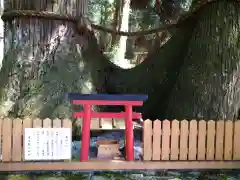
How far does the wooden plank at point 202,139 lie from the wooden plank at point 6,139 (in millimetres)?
1376


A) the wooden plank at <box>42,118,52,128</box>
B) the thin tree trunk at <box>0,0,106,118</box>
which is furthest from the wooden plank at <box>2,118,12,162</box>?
the thin tree trunk at <box>0,0,106,118</box>

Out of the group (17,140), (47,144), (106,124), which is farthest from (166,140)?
(17,140)

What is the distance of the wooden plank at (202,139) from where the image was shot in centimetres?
246

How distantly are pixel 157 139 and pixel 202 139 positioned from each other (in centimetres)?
34

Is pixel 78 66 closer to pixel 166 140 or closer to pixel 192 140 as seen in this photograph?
pixel 166 140

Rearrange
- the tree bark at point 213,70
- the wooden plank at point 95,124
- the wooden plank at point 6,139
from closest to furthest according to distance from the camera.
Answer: the wooden plank at point 6,139
the wooden plank at point 95,124
the tree bark at point 213,70

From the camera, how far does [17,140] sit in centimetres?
234

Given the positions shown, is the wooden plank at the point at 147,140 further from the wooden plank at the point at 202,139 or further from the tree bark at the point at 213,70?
the tree bark at the point at 213,70

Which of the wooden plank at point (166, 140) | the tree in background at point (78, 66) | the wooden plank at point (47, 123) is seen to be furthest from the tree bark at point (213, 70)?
the wooden plank at point (47, 123)

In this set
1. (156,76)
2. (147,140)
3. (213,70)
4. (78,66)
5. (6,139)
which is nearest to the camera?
(6,139)

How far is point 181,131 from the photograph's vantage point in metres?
2.46

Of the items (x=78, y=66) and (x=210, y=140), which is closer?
(x=210, y=140)

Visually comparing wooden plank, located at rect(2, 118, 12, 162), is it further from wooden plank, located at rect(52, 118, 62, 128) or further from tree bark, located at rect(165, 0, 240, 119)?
tree bark, located at rect(165, 0, 240, 119)

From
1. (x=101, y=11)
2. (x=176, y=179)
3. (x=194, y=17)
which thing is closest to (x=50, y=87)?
(x=176, y=179)
